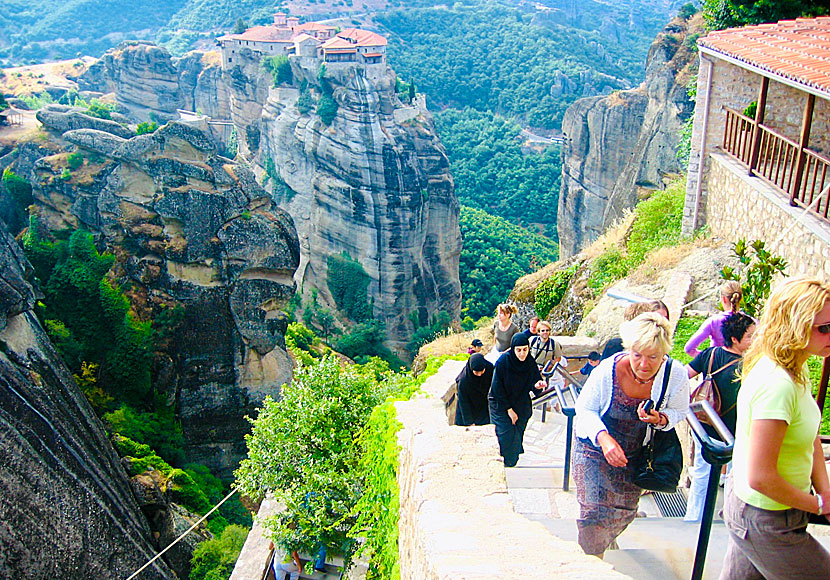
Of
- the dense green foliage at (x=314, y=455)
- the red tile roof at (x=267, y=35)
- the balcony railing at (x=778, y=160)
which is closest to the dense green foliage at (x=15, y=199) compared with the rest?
the dense green foliage at (x=314, y=455)

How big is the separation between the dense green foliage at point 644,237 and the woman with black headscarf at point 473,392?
18.6ft

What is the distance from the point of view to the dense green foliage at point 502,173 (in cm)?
5031

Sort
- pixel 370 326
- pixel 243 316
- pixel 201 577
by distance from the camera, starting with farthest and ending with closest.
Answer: pixel 370 326, pixel 243 316, pixel 201 577

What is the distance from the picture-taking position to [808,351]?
8.25 feet

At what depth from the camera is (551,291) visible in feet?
38.2

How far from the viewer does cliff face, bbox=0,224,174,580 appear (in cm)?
948

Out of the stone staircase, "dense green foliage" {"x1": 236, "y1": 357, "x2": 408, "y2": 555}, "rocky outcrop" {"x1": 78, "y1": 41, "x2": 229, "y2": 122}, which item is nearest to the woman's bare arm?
the stone staircase

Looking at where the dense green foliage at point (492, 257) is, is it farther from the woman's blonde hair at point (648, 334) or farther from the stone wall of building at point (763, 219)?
the woman's blonde hair at point (648, 334)

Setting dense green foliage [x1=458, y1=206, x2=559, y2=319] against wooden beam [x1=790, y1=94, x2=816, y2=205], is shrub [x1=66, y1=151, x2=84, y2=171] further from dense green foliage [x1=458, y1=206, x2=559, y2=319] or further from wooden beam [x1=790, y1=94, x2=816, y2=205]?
dense green foliage [x1=458, y1=206, x2=559, y2=319]

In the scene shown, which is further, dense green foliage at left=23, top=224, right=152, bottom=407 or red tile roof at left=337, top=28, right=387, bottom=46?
red tile roof at left=337, top=28, right=387, bottom=46

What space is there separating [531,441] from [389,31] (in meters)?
67.3

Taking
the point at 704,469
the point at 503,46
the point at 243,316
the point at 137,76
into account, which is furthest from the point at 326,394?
the point at 503,46

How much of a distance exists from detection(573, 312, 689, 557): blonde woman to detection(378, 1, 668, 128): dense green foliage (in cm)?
5771

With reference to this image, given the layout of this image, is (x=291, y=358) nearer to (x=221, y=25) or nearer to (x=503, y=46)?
(x=503, y=46)
